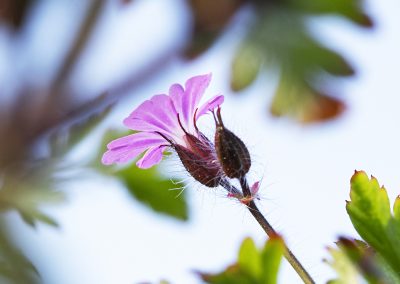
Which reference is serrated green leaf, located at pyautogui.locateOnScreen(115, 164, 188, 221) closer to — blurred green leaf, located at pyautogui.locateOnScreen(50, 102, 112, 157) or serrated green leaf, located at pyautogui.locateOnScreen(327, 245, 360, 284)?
blurred green leaf, located at pyautogui.locateOnScreen(50, 102, 112, 157)

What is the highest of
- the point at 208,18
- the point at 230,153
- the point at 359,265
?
the point at 208,18

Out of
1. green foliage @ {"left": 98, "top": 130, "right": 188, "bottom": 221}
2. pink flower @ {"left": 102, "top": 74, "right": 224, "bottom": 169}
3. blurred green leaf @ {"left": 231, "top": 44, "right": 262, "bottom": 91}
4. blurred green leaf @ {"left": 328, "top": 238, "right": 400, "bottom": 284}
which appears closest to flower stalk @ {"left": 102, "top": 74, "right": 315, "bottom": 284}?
pink flower @ {"left": 102, "top": 74, "right": 224, "bottom": 169}

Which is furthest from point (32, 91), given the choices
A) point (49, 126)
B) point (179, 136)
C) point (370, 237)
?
point (370, 237)

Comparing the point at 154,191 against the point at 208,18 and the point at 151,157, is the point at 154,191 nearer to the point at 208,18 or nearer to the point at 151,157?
the point at 208,18

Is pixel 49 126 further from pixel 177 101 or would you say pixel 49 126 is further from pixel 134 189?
pixel 134 189

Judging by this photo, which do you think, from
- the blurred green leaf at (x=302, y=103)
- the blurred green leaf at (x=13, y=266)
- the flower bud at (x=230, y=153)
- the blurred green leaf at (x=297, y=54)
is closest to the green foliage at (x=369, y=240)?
the flower bud at (x=230, y=153)

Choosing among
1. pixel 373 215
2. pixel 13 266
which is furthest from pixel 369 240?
pixel 13 266
